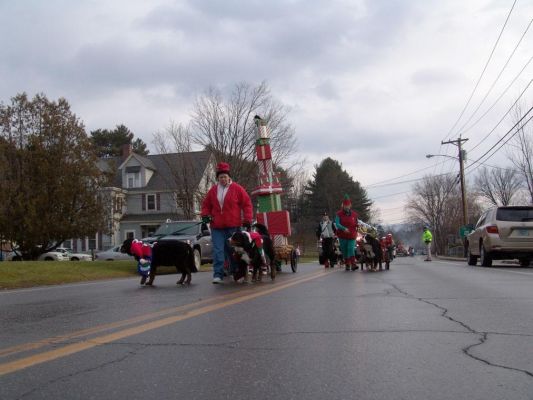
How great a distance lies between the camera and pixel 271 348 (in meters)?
4.33

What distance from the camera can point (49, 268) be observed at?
1505 centimetres

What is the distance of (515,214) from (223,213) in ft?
35.0

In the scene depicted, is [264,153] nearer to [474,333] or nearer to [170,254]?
[170,254]

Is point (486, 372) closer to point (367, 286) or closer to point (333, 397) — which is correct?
point (333, 397)

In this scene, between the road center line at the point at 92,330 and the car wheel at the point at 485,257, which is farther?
the car wheel at the point at 485,257

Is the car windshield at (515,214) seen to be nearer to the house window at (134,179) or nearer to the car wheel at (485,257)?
the car wheel at (485,257)

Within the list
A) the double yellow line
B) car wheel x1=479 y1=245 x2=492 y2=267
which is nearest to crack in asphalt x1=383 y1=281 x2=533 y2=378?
A: the double yellow line

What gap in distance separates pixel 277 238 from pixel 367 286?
16.1 feet

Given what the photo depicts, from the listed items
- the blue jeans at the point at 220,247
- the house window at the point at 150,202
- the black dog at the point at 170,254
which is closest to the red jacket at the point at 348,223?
the blue jeans at the point at 220,247

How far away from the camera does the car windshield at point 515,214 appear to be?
16.4m

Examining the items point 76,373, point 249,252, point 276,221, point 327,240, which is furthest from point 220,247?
point 327,240

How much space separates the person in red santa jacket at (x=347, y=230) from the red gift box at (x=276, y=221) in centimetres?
Result: 173

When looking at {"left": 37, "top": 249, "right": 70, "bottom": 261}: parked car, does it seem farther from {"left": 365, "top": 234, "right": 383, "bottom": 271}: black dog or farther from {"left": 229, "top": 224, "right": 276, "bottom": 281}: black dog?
{"left": 229, "top": 224, "right": 276, "bottom": 281}: black dog

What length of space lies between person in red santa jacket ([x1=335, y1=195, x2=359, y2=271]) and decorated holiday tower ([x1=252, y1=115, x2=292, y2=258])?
149 cm
